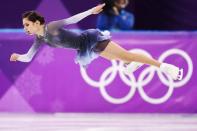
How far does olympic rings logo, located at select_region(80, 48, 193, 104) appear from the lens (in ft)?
28.2

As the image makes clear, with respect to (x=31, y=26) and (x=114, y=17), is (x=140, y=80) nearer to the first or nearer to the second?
(x=114, y=17)

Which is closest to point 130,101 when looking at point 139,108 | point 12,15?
point 139,108

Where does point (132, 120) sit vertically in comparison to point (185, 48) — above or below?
below

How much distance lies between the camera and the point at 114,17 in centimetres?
841

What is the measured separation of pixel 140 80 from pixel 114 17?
0.96 metres

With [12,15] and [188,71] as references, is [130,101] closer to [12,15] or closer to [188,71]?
[188,71]

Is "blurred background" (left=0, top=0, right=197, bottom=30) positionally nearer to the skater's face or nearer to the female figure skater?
the female figure skater

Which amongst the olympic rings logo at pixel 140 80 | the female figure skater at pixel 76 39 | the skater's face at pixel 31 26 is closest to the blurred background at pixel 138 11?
the olympic rings logo at pixel 140 80

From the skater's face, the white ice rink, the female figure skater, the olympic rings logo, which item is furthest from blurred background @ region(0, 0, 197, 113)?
A: the skater's face

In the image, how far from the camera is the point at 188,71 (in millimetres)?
8680

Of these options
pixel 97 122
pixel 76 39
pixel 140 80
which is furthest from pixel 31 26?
pixel 140 80

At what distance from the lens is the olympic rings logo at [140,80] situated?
8.61 metres

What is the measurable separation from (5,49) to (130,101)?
1868 millimetres

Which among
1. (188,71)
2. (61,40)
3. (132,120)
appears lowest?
(61,40)
